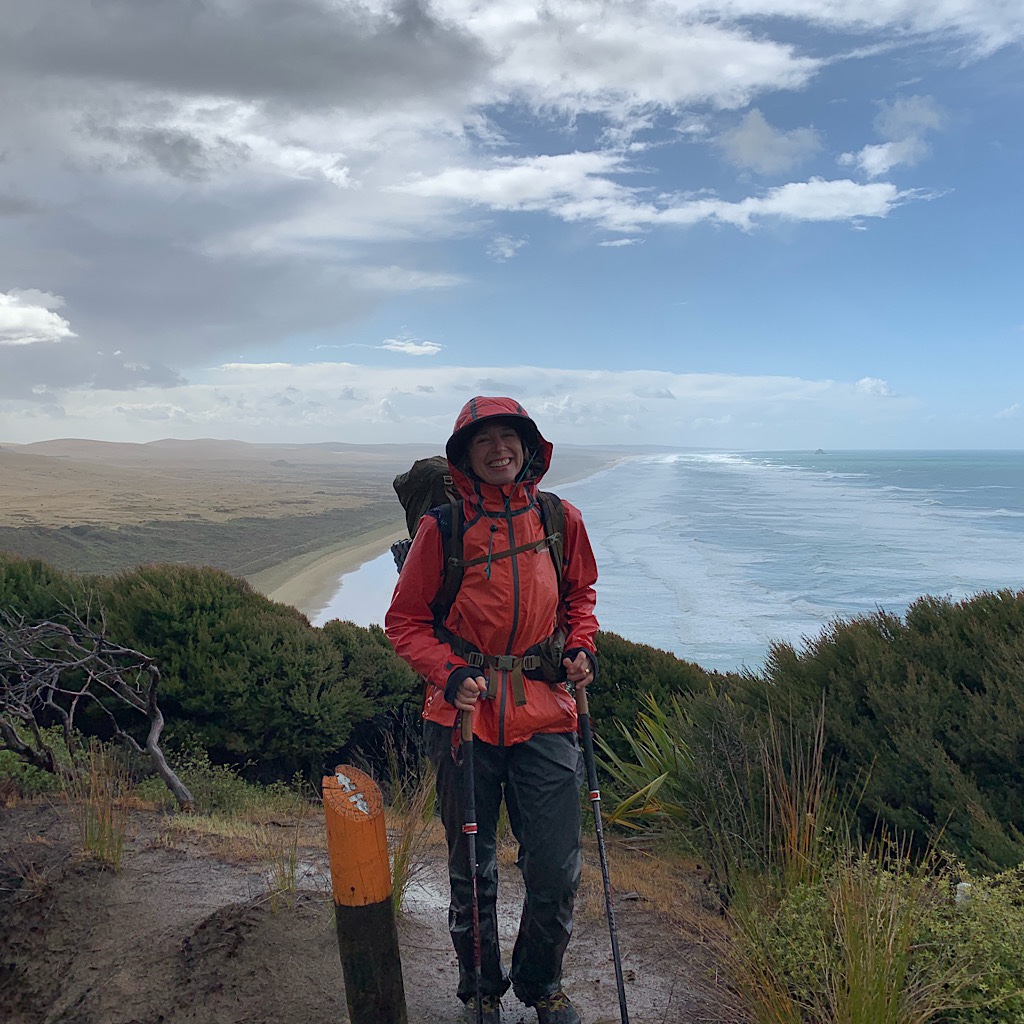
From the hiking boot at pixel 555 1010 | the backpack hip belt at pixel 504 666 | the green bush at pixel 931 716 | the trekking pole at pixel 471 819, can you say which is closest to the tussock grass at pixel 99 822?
the trekking pole at pixel 471 819

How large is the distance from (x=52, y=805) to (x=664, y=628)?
17.4 metres

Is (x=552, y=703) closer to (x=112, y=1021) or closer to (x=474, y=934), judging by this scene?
(x=474, y=934)

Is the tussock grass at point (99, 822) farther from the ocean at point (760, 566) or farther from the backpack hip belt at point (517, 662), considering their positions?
the ocean at point (760, 566)

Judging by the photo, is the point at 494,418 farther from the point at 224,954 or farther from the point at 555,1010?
the point at 224,954

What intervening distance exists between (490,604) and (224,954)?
186 centimetres

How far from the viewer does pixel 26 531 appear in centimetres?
3403

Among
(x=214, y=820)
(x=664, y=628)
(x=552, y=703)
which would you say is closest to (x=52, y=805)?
(x=214, y=820)

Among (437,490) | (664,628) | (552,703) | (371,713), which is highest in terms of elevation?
(437,490)

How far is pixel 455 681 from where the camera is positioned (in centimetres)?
274

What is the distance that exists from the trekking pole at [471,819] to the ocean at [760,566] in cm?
378

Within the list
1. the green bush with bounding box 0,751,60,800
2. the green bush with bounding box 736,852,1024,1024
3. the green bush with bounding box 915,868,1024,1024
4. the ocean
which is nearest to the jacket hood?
the green bush with bounding box 736,852,1024,1024

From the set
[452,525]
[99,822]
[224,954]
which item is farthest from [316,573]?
[452,525]

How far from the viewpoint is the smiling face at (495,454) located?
2.92 m

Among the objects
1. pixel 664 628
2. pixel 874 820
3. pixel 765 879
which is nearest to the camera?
pixel 765 879
